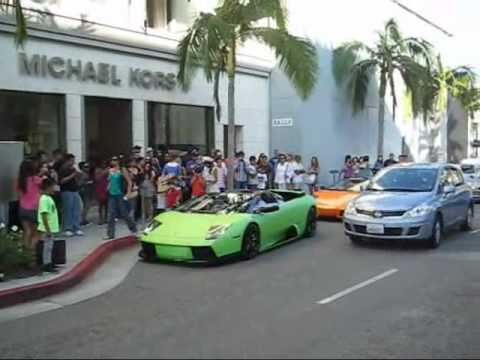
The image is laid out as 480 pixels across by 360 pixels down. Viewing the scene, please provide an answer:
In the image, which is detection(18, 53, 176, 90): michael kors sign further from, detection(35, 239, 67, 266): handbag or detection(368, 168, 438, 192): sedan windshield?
detection(368, 168, 438, 192): sedan windshield

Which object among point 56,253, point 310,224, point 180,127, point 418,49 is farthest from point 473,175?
point 56,253

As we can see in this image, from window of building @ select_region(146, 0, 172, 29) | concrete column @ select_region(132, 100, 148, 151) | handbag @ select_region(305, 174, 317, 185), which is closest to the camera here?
concrete column @ select_region(132, 100, 148, 151)

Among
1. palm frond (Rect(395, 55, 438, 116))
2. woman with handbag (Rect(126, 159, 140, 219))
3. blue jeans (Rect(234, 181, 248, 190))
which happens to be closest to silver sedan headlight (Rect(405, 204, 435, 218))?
woman with handbag (Rect(126, 159, 140, 219))

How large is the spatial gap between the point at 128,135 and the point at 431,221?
31.5 ft

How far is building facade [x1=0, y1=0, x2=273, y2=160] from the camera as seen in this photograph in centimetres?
1525

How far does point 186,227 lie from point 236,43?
A: 8296 millimetres

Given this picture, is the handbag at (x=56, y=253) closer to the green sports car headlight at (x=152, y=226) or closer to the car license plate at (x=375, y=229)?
the green sports car headlight at (x=152, y=226)

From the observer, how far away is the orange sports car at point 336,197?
16.3 meters

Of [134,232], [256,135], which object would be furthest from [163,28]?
[134,232]

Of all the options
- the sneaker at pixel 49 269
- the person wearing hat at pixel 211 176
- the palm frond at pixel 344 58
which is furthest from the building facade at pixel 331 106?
the sneaker at pixel 49 269

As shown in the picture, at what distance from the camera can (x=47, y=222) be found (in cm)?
906

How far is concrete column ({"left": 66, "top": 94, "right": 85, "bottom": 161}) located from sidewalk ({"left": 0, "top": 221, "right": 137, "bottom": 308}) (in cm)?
333

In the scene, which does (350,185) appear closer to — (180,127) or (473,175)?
(180,127)

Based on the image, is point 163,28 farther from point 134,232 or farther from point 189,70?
point 134,232
